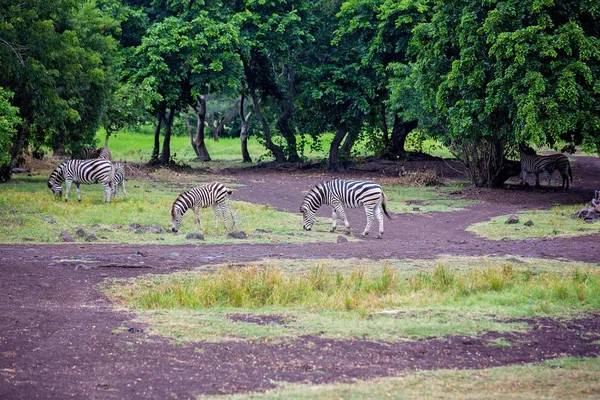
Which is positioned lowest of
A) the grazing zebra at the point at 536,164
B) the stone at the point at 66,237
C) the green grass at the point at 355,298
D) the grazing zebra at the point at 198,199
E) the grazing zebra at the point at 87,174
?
the green grass at the point at 355,298

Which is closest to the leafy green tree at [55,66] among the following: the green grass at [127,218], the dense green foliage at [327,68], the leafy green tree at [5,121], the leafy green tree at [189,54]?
the dense green foliage at [327,68]

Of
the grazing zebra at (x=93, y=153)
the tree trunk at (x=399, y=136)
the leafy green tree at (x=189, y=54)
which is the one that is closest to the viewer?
the grazing zebra at (x=93, y=153)

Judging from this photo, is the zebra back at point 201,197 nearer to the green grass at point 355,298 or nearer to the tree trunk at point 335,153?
the green grass at point 355,298

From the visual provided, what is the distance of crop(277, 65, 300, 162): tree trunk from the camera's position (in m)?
42.7

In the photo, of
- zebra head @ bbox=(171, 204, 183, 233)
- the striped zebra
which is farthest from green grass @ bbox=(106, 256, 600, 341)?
the striped zebra

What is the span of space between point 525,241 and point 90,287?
35.3 feet

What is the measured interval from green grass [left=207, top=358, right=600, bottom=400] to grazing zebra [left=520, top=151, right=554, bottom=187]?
2469cm

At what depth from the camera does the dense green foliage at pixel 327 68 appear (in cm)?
2573

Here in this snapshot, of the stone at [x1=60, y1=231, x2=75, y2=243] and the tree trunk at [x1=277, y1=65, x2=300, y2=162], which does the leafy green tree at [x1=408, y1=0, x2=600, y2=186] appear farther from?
the stone at [x1=60, y1=231, x2=75, y2=243]

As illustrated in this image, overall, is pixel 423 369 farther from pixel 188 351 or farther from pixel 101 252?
pixel 101 252

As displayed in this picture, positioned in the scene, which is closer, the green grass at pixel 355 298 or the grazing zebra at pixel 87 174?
the green grass at pixel 355 298

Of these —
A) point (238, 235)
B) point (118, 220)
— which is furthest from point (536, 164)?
point (118, 220)

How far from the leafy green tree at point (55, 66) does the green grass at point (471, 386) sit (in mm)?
20881

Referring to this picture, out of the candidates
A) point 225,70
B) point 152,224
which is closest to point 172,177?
point 225,70
